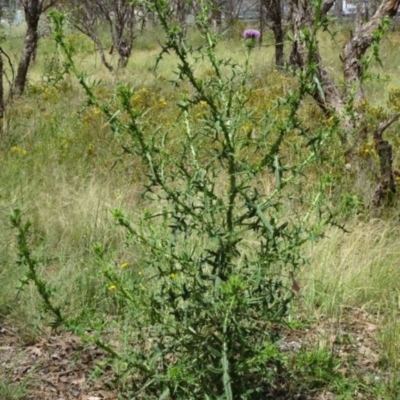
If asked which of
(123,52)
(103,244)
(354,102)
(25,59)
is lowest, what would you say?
(103,244)

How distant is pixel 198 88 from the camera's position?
2.19 m

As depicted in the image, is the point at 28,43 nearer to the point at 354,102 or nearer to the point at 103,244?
the point at 354,102

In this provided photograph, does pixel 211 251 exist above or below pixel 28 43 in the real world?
below

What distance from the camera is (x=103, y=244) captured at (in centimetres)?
395

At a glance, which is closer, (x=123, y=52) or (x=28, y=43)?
(x=28, y=43)

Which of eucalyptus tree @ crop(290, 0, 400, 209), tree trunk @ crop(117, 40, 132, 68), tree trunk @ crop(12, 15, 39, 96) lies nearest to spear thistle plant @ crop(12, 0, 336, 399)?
eucalyptus tree @ crop(290, 0, 400, 209)

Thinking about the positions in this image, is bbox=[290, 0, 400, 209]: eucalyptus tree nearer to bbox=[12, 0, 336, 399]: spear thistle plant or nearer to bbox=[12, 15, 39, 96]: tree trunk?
bbox=[12, 0, 336, 399]: spear thistle plant

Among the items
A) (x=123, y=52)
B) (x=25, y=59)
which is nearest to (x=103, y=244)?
(x=25, y=59)

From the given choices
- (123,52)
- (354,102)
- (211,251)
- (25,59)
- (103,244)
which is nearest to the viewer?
(211,251)

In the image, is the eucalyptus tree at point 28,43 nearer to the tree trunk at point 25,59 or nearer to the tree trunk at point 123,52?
the tree trunk at point 25,59

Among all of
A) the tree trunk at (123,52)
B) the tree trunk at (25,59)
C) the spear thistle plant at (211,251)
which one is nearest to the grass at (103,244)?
the spear thistle plant at (211,251)

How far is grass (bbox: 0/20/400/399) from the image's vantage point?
2.84 meters

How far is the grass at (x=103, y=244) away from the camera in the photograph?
9.31ft

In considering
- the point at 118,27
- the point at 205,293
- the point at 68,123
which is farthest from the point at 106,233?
the point at 118,27
